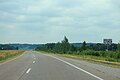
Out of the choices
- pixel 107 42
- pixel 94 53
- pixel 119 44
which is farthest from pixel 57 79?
pixel 119 44

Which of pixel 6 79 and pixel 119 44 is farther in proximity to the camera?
pixel 119 44

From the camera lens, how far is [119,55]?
54.8 metres

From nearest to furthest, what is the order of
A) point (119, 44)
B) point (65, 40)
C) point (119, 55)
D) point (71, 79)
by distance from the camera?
point (71, 79), point (119, 55), point (119, 44), point (65, 40)

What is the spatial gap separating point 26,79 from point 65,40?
10797 centimetres

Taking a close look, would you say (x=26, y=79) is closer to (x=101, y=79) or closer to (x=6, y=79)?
(x=6, y=79)

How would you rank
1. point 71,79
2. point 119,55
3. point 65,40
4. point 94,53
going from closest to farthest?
point 71,79 → point 119,55 → point 94,53 → point 65,40

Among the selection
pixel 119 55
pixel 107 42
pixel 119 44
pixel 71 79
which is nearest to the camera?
pixel 71 79

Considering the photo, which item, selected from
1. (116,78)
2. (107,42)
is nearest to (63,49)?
(107,42)

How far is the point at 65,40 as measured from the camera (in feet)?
406

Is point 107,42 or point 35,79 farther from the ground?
point 107,42

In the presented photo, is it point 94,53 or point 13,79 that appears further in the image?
point 94,53

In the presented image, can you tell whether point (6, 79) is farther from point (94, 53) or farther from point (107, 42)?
point (94, 53)

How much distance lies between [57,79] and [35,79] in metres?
1.16

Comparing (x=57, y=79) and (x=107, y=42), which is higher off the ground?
(x=107, y=42)
